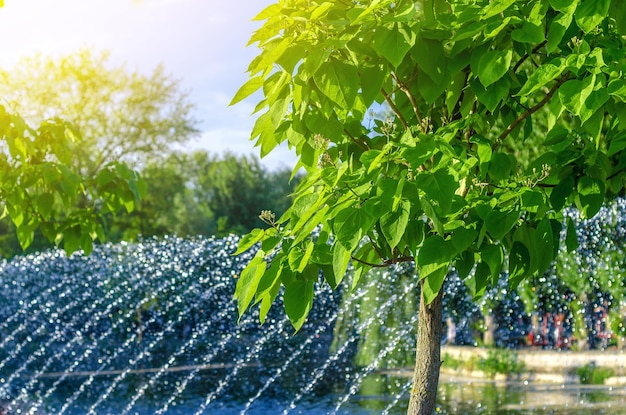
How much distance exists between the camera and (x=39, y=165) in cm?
599

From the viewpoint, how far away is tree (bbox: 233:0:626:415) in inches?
109

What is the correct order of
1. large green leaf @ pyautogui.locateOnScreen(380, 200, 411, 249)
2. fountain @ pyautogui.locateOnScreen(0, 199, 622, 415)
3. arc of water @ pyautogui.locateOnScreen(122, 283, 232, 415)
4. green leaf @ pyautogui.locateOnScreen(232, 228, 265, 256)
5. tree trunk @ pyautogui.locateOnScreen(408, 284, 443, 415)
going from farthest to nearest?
arc of water @ pyautogui.locateOnScreen(122, 283, 232, 415) < fountain @ pyautogui.locateOnScreen(0, 199, 622, 415) < tree trunk @ pyautogui.locateOnScreen(408, 284, 443, 415) < green leaf @ pyautogui.locateOnScreen(232, 228, 265, 256) < large green leaf @ pyautogui.locateOnScreen(380, 200, 411, 249)

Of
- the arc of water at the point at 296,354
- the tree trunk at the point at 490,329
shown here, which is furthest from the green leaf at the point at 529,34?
the tree trunk at the point at 490,329

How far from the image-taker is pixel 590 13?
2766 millimetres

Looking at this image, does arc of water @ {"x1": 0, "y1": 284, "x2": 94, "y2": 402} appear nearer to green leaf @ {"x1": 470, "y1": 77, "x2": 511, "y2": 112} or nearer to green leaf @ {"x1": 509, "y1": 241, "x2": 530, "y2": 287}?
green leaf @ {"x1": 509, "y1": 241, "x2": 530, "y2": 287}

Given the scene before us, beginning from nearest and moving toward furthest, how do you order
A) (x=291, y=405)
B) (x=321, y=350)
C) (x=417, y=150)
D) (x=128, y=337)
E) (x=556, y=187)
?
(x=417, y=150) < (x=556, y=187) < (x=291, y=405) < (x=321, y=350) < (x=128, y=337)

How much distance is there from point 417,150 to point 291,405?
375 inches

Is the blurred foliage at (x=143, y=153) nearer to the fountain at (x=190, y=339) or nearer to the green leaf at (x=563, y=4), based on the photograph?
the fountain at (x=190, y=339)

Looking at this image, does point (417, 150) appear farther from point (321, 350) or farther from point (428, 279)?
point (321, 350)

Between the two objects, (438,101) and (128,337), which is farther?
(128,337)

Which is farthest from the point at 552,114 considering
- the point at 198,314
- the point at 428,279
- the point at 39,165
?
the point at 198,314

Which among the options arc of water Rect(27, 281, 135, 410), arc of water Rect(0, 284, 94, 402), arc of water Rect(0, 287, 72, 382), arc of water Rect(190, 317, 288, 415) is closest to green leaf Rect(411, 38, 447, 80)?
arc of water Rect(190, 317, 288, 415)

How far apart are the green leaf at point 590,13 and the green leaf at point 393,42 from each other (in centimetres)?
54

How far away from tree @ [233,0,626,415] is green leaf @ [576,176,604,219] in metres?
0.03
